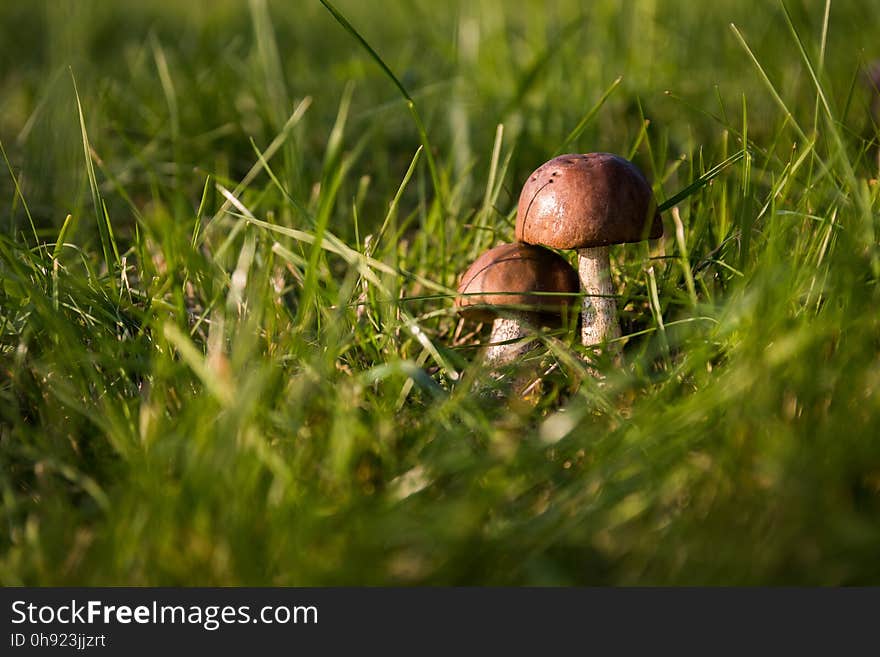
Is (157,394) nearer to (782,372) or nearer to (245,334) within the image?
(245,334)

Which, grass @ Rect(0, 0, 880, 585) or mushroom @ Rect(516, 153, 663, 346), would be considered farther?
mushroom @ Rect(516, 153, 663, 346)

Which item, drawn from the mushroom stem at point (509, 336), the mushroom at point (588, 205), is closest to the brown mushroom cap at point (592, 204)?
the mushroom at point (588, 205)

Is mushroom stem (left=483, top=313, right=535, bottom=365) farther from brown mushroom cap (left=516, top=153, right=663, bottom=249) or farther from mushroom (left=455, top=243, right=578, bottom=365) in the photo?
brown mushroom cap (left=516, top=153, right=663, bottom=249)

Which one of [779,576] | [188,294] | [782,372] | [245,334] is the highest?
[245,334]

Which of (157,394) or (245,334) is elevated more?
(245,334)

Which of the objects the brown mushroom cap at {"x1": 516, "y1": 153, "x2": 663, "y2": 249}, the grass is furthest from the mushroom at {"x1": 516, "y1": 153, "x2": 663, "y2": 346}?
the grass

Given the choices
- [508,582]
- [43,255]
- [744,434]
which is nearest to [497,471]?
[508,582]

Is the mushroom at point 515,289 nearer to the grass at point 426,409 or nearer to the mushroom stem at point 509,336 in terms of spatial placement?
the mushroom stem at point 509,336
